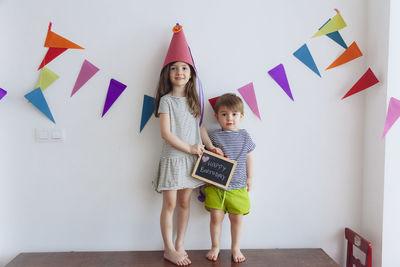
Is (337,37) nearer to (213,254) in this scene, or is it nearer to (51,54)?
(213,254)

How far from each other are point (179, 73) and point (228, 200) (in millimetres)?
732

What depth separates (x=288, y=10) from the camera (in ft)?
5.37

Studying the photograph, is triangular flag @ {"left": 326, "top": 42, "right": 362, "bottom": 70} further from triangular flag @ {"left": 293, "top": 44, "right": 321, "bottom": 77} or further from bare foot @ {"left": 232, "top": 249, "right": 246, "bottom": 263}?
bare foot @ {"left": 232, "top": 249, "right": 246, "bottom": 263}

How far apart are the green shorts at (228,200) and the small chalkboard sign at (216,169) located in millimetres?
55

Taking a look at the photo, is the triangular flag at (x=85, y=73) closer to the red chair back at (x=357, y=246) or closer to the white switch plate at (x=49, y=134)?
the white switch plate at (x=49, y=134)

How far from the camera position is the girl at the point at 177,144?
1.48 m

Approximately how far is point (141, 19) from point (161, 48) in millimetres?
198

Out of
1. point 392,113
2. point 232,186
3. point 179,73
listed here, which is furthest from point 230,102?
point 392,113

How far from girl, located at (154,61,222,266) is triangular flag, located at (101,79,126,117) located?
232mm

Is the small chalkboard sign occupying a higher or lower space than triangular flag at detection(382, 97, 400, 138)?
lower

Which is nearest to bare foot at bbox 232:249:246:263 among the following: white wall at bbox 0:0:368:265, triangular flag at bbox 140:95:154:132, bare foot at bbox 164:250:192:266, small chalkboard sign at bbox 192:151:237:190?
white wall at bbox 0:0:368:265

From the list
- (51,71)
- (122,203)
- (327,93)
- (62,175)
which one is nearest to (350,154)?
(327,93)

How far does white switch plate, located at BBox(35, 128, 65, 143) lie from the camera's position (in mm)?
1604

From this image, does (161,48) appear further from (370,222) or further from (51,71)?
(370,222)
